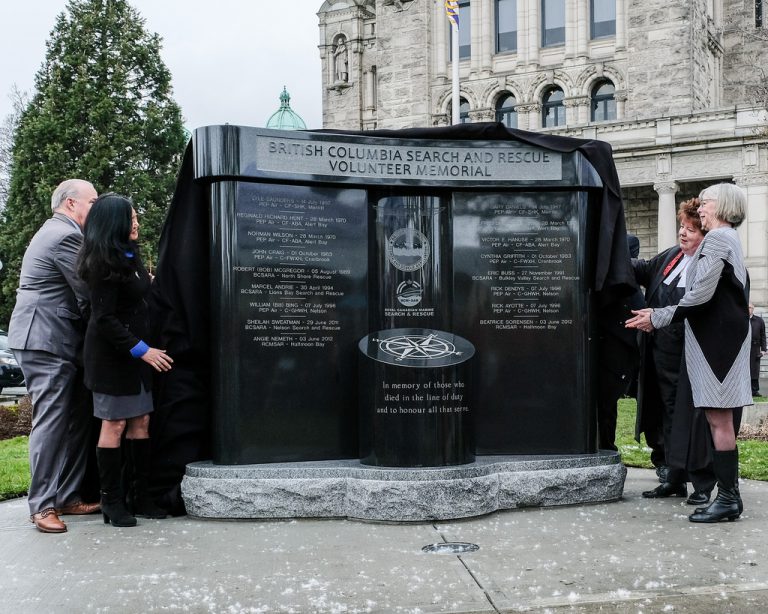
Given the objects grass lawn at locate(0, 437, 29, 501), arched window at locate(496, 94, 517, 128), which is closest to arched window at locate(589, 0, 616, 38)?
arched window at locate(496, 94, 517, 128)

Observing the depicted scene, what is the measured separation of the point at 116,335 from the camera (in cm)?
562

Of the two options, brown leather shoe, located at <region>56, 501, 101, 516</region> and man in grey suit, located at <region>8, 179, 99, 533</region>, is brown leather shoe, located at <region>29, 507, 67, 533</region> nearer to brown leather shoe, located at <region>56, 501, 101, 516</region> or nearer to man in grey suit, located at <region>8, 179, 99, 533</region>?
man in grey suit, located at <region>8, 179, 99, 533</region>

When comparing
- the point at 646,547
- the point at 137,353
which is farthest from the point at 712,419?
the point at 137,353

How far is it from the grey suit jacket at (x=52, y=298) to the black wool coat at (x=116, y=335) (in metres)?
0.31

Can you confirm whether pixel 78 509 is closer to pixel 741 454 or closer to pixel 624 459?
pixel 624 459

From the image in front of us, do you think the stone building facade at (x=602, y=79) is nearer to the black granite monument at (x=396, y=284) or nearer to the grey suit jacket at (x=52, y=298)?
the black granite monument at (x=396, y=284)

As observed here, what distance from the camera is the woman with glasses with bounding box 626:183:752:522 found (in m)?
5.74

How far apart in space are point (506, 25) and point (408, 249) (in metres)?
46.4

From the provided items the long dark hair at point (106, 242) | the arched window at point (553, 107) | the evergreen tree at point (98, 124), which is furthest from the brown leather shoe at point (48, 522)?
the arched window at point (553, 107)

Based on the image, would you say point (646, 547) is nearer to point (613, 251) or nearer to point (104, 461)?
point (613, 251)

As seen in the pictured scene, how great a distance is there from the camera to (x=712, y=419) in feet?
19.1

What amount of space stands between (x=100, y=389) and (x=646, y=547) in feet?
11.5

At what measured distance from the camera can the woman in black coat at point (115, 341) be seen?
5.65 metres

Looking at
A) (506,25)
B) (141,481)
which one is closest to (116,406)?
(141,481)
